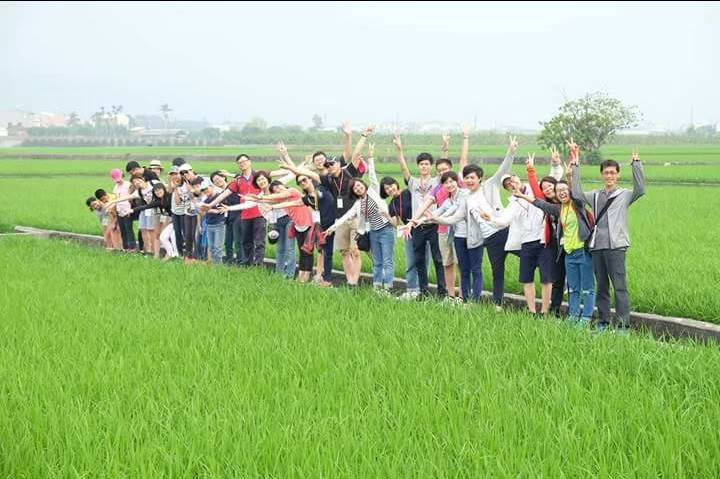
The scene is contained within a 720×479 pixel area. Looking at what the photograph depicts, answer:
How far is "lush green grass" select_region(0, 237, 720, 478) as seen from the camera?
3.57 metres

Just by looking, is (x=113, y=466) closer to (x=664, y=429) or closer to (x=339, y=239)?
(x=664, y=429)

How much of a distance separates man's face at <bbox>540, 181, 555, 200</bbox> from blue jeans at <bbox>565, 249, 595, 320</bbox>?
60 cm

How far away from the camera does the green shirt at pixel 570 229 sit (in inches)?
281

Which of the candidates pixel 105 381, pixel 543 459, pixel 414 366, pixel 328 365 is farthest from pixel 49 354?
pixel 543 459

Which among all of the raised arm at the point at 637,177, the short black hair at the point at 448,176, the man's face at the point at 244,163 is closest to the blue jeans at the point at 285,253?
the man's face at the point at 244,163

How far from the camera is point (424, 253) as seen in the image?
8.72 metres

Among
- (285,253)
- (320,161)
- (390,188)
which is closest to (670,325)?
(390,188)

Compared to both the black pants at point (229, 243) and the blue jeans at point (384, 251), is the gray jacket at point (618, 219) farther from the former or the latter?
the black pants at point (229, 243)

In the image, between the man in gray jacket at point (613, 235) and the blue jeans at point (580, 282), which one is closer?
the man in gray jacket at point (613, 235)

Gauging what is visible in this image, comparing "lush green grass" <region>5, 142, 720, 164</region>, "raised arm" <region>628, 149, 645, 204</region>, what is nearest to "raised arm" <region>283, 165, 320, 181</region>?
"raised arm" <region>628, 149, 645, 204</region>

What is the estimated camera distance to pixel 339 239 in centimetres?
929

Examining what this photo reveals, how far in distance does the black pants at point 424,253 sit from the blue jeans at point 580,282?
1660 millimetres

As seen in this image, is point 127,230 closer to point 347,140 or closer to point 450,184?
point 347,140

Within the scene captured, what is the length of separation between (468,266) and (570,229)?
1302 millimetres
